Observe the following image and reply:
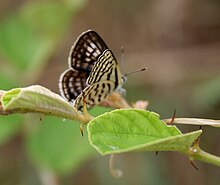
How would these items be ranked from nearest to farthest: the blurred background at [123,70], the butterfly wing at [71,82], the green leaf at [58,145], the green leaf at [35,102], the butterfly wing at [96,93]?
1. the green leaf at [35,102]
2. the butterfly wing at [96,93]
3. the butterfly wing at [71,82]
4. the green leaf at [58,145]
5. the blurred background at [123,70]

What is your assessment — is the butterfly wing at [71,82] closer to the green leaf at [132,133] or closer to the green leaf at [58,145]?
the green leaf at [132,133]

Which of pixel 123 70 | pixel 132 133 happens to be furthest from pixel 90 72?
pixel 123 70

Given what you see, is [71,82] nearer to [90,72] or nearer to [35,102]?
Answer: [90,72]

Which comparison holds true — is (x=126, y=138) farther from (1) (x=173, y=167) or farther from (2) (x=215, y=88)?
(1) (x=173, y=167)

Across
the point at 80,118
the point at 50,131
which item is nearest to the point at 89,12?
the point at 50,131

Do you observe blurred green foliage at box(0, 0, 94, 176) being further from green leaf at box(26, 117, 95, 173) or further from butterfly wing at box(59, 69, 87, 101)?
butterfly wing at box(59, 69, 87, 101)

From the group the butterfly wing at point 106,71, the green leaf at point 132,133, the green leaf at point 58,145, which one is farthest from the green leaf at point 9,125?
the green leaf at point 132,133
